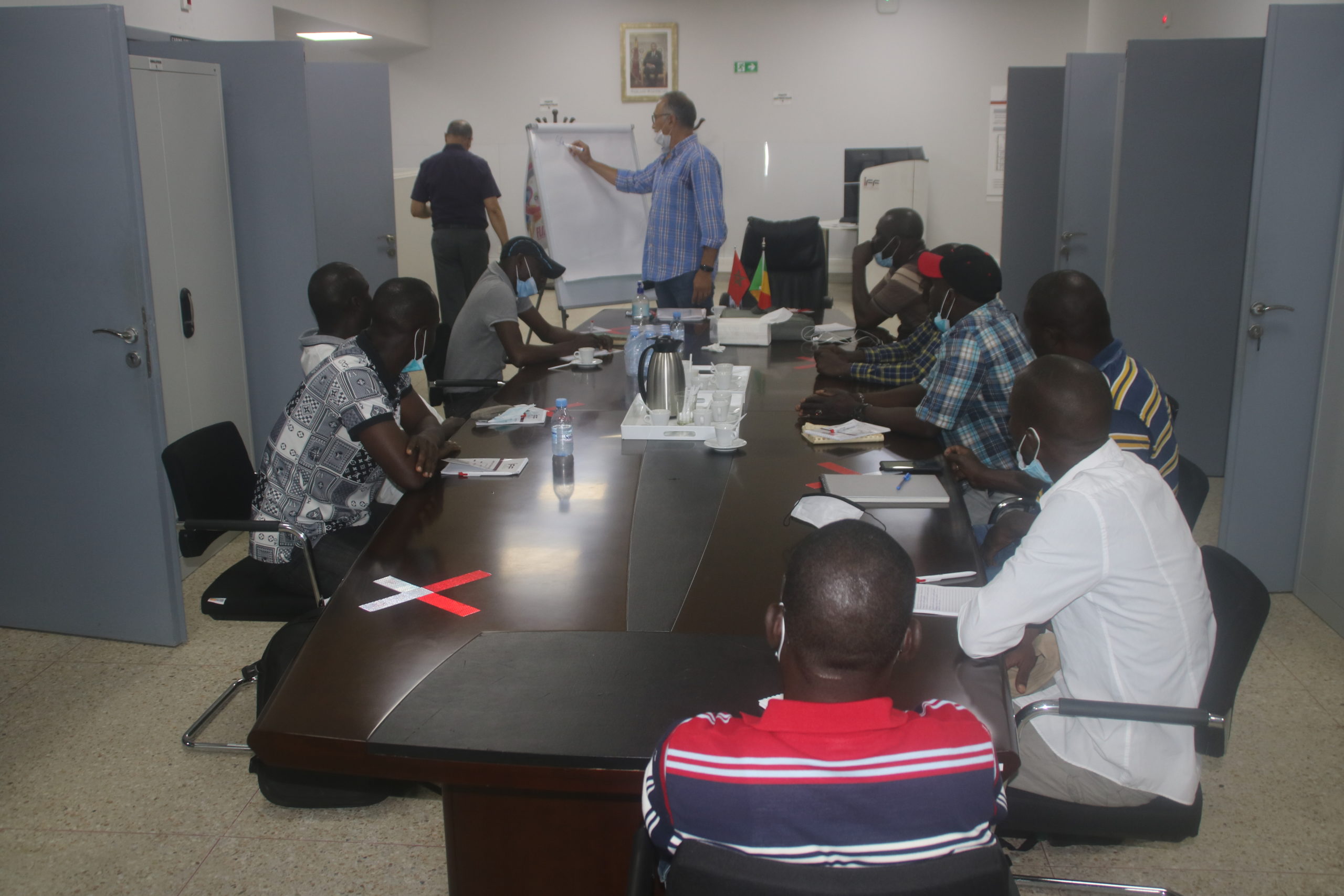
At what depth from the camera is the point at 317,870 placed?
6.82ft

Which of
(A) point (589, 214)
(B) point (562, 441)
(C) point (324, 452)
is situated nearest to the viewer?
(C) point (324, 452)

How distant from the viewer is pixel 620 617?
168cm

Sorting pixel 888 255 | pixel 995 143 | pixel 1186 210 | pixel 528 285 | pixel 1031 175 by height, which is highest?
pixel 995 143

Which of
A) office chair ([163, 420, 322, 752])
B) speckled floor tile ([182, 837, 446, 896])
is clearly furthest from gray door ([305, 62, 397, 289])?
speckled floor tile ([182, 837, 446, 896])

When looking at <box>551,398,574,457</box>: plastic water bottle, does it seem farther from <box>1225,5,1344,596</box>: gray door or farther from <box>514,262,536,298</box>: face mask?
<box>1225,5,1344,596</box>: gray door

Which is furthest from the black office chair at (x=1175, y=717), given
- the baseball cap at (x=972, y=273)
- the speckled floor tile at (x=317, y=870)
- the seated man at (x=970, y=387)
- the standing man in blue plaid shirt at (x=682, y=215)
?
the standing man in blue plaid shirt at (x=682, y=215)

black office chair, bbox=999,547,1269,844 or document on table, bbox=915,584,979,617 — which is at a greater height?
document on table, bbox=915,584,979,617

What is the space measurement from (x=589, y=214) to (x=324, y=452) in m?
4.06

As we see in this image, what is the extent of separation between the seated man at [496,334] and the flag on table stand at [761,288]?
1272 mm

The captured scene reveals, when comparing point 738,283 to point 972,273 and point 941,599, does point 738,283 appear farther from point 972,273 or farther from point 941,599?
point 941,599

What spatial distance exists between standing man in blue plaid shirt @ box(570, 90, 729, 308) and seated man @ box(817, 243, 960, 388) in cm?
97

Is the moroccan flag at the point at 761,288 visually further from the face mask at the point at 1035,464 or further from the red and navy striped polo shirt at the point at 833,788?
the red and navy striped polo shirt at the point at 833,788

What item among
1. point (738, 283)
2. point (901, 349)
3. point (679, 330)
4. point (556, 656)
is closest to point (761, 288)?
point (738, 283)

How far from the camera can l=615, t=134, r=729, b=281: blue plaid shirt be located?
4969 mm
